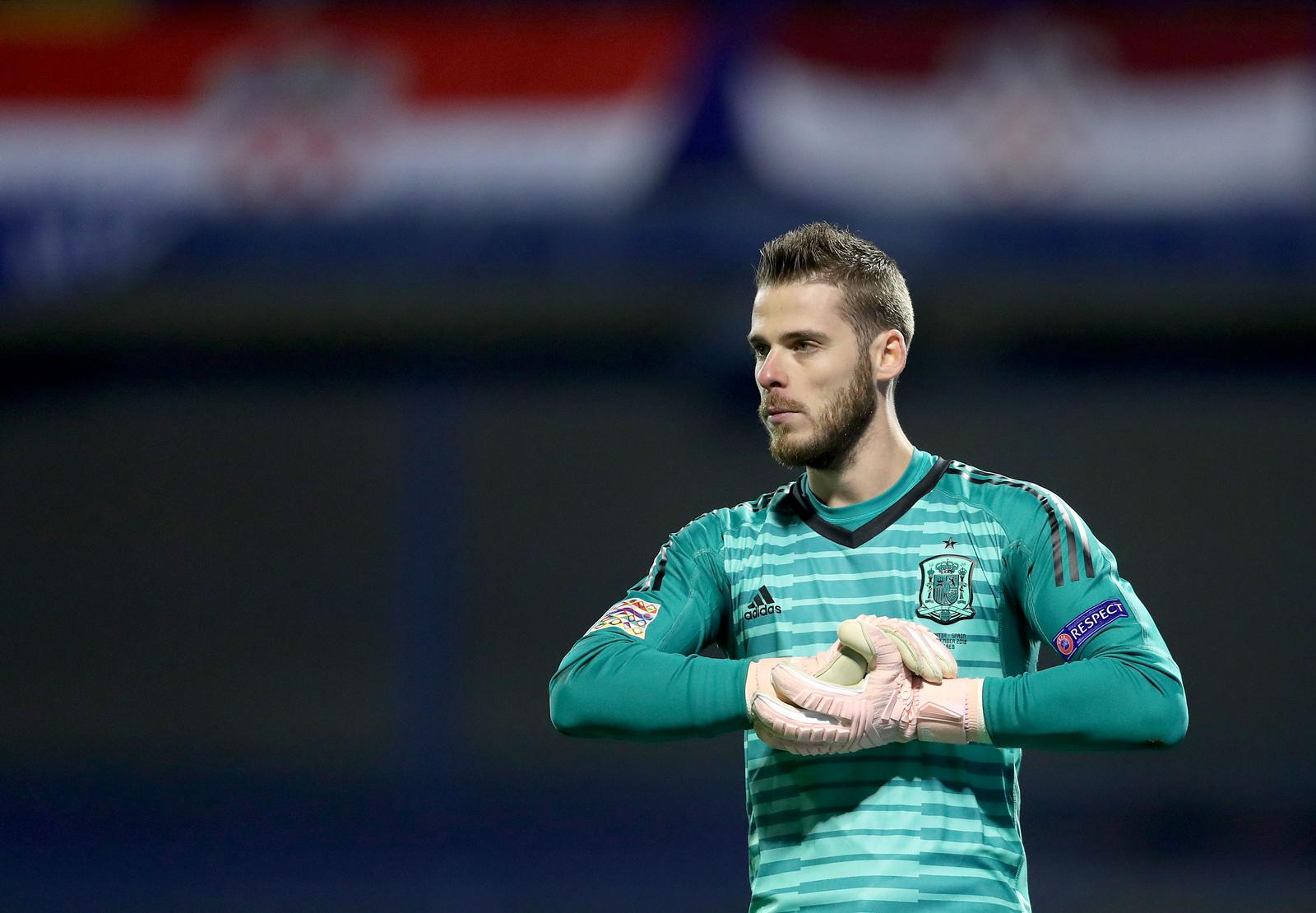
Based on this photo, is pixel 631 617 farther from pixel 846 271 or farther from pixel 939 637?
pixel 846 271

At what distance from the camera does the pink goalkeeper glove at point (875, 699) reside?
308cm

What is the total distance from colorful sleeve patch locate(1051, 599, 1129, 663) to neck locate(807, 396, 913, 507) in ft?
1.88

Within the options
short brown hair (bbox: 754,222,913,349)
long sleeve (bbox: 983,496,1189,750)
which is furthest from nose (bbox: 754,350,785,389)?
long sleeve (bbox: 983,496,1189,750)

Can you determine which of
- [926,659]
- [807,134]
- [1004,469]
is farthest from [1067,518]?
[1004,469]

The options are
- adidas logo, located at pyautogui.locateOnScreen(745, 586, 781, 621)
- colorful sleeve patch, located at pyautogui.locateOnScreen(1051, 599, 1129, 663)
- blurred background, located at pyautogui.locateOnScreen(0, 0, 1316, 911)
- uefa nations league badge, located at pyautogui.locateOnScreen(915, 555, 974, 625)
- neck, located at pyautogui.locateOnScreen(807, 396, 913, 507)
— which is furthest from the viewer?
blurred background, located at pyautogui.locateOnScreen(0, 0, 1316, 911)

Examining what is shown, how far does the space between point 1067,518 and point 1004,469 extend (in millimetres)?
12198

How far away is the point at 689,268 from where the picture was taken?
42.7 ft

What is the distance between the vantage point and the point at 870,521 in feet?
11.7

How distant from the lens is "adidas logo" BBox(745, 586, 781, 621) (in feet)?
11.6

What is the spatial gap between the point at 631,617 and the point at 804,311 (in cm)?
80

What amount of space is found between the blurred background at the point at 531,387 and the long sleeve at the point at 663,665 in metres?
6.77

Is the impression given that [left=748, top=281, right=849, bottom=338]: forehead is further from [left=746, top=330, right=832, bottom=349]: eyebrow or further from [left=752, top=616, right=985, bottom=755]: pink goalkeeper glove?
[left=752, top=616, right=985, bottom=755]: pink goalkeeper glove

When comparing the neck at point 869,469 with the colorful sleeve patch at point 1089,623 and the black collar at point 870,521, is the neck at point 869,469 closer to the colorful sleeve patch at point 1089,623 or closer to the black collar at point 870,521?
the black collar at point 870,521

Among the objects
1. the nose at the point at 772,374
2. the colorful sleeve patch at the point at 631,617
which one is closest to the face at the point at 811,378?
the nose at the point at 772,374
